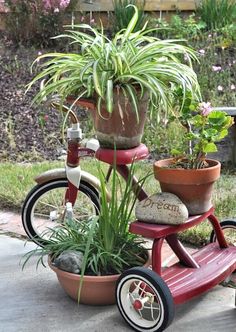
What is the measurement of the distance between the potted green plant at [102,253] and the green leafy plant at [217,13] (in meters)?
5.11

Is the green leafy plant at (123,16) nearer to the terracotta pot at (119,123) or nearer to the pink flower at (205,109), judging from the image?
the terracotta pot at (119,123)

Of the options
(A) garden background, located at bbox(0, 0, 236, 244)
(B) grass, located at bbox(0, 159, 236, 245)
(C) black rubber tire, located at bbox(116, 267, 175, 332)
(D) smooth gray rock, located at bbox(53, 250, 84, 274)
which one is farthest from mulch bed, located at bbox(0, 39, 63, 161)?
(C) black rubber tire, located at bbox(116, 267, 175, 332)

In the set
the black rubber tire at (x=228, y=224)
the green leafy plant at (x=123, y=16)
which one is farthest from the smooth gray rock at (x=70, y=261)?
the green leafy plant at (x=123, y=16)

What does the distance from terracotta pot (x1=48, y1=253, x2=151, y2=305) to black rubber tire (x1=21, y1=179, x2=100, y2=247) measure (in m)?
0.59

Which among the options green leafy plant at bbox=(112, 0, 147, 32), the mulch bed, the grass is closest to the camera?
the grass

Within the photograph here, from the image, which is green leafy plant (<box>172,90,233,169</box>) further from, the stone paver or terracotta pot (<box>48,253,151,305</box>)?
the stone paver

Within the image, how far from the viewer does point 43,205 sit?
428 cm

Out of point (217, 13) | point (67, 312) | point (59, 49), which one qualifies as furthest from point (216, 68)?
point (67, 312)

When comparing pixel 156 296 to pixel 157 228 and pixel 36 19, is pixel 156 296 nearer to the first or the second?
pixel 157 228

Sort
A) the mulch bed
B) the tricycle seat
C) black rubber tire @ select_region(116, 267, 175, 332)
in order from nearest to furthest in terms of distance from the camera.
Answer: black rubber tire @ select_region(116, 267, 175, 332), the tricycle seat, the mulch bed

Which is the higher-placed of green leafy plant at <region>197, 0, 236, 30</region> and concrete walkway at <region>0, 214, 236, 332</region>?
green leafy plant at <region>197, 0, 236, 30</region>

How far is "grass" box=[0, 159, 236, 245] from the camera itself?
3.79 meters

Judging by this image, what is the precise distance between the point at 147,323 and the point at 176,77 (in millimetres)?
1131

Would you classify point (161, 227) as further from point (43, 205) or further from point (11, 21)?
point (11, 21)
